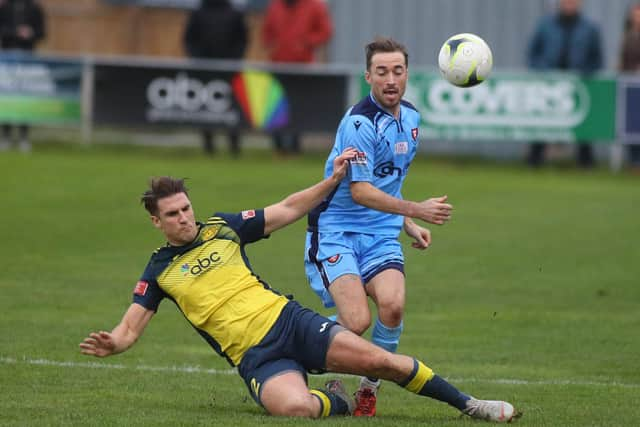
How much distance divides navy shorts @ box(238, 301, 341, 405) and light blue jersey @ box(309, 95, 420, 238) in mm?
1029

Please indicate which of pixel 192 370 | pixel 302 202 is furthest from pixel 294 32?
pixel 302 202

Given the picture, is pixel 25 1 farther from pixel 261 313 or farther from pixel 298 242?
pixel 261 313

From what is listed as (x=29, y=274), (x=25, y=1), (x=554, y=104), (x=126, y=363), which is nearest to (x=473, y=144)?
(x=554, y=104)

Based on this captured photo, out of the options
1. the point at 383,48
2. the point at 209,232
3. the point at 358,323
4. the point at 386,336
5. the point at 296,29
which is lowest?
the point at 386,336

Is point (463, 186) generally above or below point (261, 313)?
below

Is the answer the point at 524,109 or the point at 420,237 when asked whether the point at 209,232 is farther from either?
the point at 524,109

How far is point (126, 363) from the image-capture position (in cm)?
1092

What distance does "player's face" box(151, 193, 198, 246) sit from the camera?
347 inches

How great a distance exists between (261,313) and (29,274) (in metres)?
6.62

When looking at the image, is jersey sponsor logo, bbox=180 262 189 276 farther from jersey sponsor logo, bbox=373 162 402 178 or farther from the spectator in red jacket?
the spectator in red jacket

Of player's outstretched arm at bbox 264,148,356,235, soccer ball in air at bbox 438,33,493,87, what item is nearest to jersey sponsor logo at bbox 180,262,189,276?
player's outstretched arm at bbox 264,148,356,235

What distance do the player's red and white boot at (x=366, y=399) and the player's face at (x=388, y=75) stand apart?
1.90 m

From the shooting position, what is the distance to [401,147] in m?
9.76

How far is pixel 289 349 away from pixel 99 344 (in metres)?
1.23
